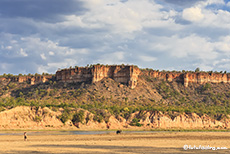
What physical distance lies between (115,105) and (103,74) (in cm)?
2352

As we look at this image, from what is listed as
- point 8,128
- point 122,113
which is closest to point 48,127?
point 8,128

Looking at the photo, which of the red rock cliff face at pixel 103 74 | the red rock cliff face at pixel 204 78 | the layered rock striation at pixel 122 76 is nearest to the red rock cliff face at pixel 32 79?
the layered rock striation at pixel 122 76

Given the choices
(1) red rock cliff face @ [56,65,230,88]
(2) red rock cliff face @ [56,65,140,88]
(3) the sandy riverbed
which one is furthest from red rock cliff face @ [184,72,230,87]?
(3) the sandy riverbed

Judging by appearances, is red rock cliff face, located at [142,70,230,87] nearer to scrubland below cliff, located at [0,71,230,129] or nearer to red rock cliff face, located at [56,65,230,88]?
red rock cliff face, located at [56,65,230,88]

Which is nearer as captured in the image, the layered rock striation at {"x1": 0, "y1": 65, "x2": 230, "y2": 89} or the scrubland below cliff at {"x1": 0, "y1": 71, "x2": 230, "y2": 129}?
the scrubland below cliff at {"x1": 0, "y1": 71, "x2": 230, "y2": 129}

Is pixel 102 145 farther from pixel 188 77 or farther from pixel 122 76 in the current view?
pixel 188 77

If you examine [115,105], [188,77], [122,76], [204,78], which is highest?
[188,77]

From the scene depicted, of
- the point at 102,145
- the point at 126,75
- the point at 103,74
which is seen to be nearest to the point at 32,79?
the point at 103,74

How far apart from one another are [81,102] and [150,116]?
89.0ft

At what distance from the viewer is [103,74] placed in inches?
5167

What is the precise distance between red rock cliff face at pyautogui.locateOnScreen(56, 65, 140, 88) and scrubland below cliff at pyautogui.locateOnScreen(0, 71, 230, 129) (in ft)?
7.73

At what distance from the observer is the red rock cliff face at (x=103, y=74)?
128m

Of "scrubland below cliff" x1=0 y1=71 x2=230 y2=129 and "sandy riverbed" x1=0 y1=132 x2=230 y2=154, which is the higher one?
"scrubland below cliff" x1=0 y1=71 x2=230 y2=129

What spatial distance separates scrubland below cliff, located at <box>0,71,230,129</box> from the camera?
281 feet
